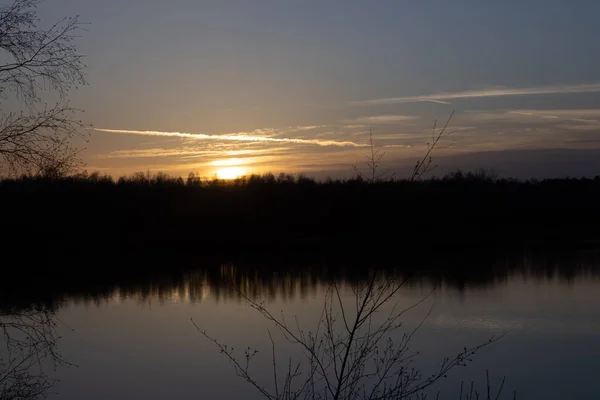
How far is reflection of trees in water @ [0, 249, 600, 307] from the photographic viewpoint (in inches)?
584

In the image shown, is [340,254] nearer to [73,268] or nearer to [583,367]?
[73,268]

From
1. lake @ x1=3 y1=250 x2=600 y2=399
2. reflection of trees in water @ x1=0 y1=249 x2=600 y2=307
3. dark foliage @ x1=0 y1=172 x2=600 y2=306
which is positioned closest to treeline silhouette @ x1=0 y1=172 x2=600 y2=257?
dark foliage @ x1=0 y1=172 x2=600 y2=306

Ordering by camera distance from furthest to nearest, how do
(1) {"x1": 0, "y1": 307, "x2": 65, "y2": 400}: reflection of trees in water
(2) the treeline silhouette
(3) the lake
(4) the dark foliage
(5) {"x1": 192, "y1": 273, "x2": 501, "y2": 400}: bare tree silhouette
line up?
1. (2) the treeline silhouette
2. (4) the dark foliage
3. (3) the lake
4. (1) {"x1": 0, "y1": 307, "x2": 65, "y2": 400}: reflection of trees in water
5. (5) {"x1": 192, "y1": 273, "x2": 501, "y2": 400}: bare tree silhouette

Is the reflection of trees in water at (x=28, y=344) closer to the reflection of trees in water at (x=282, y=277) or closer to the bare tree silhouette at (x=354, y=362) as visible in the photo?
the bare tree silhouette at (x=354, y=362)

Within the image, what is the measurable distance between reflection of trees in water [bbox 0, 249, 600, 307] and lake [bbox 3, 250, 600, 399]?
6 cm

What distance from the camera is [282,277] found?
17.2 meters

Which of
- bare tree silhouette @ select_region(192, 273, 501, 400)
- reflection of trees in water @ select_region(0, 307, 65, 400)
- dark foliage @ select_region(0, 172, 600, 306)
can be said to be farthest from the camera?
dark foliage @ select_region(0, 172, 600, 306)

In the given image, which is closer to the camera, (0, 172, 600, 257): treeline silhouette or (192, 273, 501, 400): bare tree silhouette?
(192, 273, 501, 400): bare tree silhouette

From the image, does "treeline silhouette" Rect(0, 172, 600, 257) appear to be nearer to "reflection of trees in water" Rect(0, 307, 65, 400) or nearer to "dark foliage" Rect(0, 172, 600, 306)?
"dark foliage" Rect(0, 172, 600, 306)

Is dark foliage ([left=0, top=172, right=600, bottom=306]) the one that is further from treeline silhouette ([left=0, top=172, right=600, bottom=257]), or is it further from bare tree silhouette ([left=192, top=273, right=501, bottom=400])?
bare tree silhouette ([left=192, top=273, right=501, bottom=400])

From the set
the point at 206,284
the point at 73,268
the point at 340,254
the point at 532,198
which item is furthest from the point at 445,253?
the point at 532,198

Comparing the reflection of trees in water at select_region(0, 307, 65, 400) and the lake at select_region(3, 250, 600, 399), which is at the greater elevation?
the reflection of trees in water at select_region(0, 307, 65, 400)

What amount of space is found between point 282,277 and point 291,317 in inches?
208

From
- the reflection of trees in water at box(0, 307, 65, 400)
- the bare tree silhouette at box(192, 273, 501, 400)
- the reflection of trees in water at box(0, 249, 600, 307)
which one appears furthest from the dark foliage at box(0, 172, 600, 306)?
the reflection of trees in water at box(0, 307, 65, 400)
